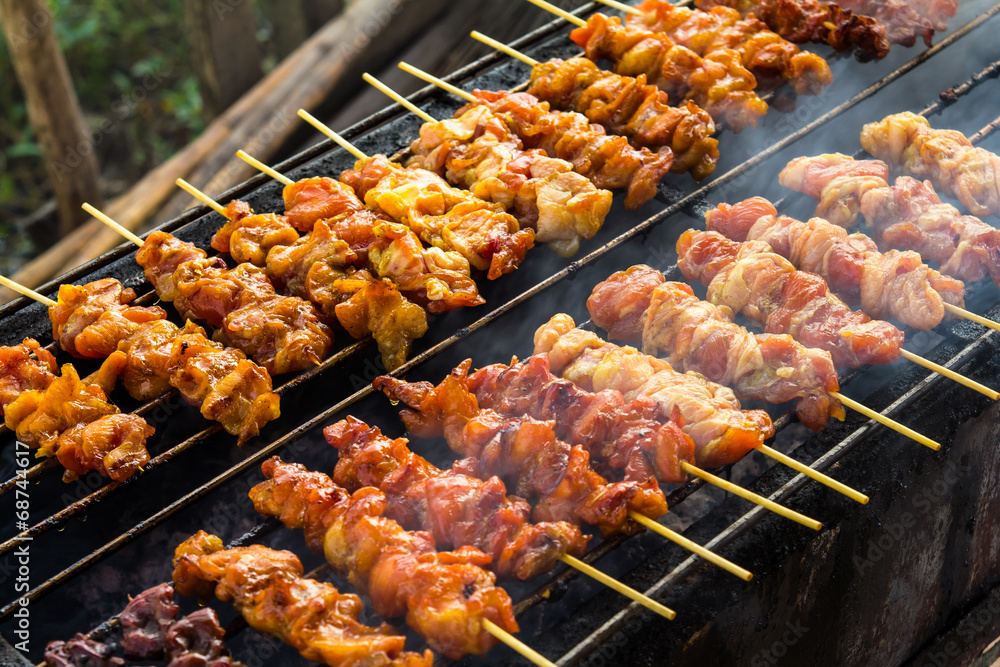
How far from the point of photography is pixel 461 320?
14.7ft

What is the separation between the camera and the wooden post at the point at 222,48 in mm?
7758

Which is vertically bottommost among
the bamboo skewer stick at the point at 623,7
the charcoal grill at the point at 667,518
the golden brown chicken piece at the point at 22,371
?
the charcoal grill at the point at 667,518

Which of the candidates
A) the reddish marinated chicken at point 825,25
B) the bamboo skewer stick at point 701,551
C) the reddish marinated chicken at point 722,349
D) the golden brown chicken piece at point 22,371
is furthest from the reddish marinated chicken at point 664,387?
the reddish marinated chicken at point 825,25

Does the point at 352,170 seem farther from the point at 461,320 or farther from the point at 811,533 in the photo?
the point at 811,533

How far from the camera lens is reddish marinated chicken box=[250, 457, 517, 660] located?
2941 mm

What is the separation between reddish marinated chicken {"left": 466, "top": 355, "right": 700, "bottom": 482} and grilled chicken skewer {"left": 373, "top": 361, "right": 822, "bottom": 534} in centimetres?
5

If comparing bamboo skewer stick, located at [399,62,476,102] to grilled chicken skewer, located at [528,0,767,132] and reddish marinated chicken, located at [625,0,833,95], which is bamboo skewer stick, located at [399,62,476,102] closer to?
grilled chicken skewer, located at [528,0,767,132]

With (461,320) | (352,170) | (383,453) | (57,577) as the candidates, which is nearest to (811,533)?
(383,453)

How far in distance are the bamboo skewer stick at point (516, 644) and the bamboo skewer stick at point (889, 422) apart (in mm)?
1571

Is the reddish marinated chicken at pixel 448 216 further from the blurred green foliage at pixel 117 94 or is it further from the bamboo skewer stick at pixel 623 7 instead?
the blurred green foliage at pixel 117 94

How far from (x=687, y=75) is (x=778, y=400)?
256 centimetres

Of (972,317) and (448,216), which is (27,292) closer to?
(448,216)

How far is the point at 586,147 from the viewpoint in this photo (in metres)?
5.02

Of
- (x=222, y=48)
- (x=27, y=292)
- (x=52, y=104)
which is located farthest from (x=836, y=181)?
(x=52, y=104)
